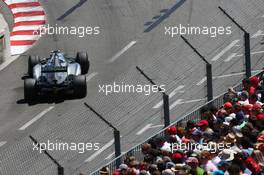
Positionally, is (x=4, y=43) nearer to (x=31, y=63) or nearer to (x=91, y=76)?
(x=31, y=63)

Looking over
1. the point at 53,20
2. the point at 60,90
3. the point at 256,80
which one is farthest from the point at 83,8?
the point at 256,80

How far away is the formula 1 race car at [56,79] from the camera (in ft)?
105

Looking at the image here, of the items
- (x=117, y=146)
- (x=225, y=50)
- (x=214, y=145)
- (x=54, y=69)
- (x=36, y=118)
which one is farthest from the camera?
(x=225, y=50)

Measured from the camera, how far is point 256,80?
86.9 feet

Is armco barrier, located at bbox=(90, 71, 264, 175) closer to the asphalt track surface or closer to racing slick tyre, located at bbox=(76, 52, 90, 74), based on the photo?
the asphalt track surface

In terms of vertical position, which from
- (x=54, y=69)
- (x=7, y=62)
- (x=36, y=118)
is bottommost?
(x=36, y=118)

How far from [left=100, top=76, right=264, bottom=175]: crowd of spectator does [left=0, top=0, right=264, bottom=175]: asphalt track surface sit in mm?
2413

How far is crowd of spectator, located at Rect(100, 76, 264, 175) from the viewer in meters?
21.5

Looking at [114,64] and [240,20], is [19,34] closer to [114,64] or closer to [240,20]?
[114,64]

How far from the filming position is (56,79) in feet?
105

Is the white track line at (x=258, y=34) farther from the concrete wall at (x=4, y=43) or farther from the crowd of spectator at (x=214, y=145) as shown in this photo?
the concrete wall at (x=4, y=43)

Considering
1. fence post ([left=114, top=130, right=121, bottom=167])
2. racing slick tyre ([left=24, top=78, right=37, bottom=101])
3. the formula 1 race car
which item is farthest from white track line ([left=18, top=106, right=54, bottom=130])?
fence post ([left=114, top=130, right=121, bottom=167])

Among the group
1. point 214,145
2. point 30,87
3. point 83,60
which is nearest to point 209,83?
point 214,145

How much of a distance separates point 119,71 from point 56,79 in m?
2.64
